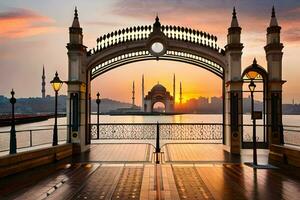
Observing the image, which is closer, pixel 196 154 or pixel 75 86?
pixel 196 154

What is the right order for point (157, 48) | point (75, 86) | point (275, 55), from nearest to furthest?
point (275, 55) < point (75, 86) < point (157, 48)

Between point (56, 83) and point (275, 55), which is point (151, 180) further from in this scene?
point (275, 55)

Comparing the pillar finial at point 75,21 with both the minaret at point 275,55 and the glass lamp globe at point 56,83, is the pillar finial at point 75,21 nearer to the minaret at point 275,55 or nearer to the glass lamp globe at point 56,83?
the glass lamp globe at point 56,83

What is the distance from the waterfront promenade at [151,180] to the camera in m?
10.4

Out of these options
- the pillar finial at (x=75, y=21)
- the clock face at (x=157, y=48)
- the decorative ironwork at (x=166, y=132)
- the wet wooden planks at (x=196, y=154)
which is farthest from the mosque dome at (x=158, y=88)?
the pillar finial at (x=75, y=21)

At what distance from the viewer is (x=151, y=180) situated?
12.5m

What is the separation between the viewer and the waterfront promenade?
10.4 m

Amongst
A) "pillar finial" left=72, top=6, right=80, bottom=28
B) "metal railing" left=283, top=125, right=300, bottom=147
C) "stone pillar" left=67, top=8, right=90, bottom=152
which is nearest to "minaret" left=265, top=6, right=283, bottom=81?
"metal railing" left=283, top=125, right=300, bottom=147

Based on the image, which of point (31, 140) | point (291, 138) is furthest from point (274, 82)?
point (291, 138)

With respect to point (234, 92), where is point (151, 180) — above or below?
below

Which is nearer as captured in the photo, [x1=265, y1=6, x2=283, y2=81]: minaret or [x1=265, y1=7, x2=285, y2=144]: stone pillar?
[x1=265, y1=7, x2=285, y2=144]: stone pillar

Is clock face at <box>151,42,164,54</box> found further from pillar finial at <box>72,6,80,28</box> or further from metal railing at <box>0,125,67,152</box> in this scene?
metal railing at <box>0,125,67,152</box>

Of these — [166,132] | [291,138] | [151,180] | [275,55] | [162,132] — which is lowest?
[291,138]

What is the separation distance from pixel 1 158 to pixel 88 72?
10302mm
